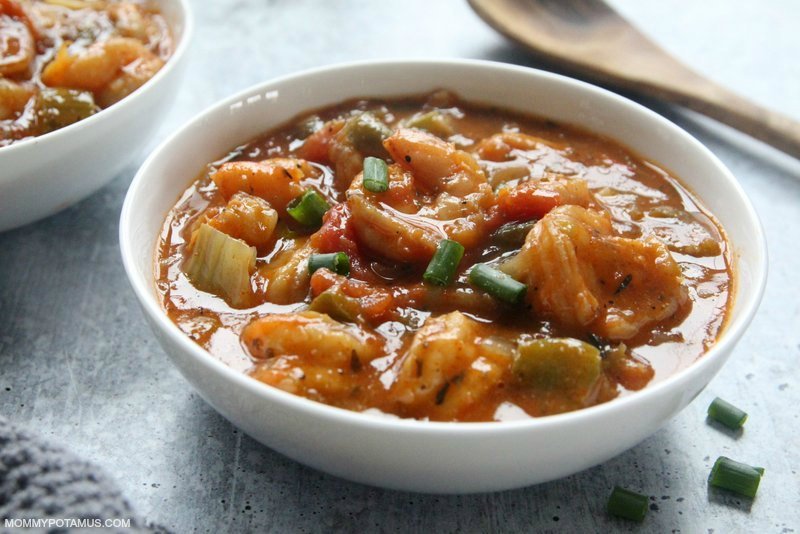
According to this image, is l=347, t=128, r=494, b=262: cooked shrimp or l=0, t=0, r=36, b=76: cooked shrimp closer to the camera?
l=347, t=128, r=494, b=262: cooked shrimp

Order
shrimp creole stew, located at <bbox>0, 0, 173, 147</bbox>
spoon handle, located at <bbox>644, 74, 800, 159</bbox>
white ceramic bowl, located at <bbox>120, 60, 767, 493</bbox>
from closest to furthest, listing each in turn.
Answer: white ceramic bowl, located at <bbox>120, 60, 767, 493</bbox> → shrimp creole stew, located at <bbox>0, 0, 173, 147</bbox> → spoon handle, located at <bbox>644, 74, 800, 159</bbox>

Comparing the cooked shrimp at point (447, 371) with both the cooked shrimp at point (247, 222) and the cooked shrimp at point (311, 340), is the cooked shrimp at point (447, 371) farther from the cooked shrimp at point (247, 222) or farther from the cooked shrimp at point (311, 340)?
the cooked shrimp at point (247, 222)

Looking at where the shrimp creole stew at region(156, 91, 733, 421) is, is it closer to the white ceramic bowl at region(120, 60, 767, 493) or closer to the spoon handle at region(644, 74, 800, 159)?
the white ceramic bowl at region(120, 60, 767, 493)

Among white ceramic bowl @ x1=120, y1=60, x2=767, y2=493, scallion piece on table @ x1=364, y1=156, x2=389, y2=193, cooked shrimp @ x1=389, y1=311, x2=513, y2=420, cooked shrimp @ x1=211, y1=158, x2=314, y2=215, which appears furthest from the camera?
cooked shrimp @ x1=211, y1=158, x2=314, y2=215

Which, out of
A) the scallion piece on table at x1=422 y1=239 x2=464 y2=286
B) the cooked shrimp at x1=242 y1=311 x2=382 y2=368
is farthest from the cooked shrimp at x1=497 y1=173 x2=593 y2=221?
the cooked shrimp at x1=242 y1=311 x2=382 y2=368

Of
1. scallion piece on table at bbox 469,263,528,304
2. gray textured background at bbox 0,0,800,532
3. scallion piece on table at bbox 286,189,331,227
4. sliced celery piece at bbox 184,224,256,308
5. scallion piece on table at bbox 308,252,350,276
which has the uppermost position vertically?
scallion piece on table at bbox 469,263,528,304

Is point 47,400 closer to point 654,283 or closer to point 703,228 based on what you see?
point 654,283

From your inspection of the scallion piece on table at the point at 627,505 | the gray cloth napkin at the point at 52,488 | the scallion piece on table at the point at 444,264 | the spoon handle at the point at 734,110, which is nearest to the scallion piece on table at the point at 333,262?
the scallion piece on table at the point at 444,264
